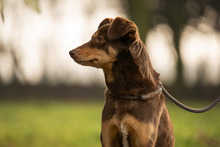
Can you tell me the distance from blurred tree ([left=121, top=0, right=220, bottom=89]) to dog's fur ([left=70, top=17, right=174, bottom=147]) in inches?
472

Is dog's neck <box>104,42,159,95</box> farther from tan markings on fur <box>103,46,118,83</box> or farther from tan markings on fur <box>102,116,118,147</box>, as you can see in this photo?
tan markings on fur <box>102,116,118,147</box>

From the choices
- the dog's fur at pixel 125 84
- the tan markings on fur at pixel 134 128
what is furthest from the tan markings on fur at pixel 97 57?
the tan markings on fur at pixel 134 128

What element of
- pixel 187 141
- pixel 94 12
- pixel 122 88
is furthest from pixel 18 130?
pixel 94 12

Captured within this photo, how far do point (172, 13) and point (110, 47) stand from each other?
14.6 m

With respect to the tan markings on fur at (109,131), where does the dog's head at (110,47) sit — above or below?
above

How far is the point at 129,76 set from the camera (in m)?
2.90

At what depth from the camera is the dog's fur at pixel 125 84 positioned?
2840 millimetres

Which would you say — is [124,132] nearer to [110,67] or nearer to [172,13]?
[110,67]

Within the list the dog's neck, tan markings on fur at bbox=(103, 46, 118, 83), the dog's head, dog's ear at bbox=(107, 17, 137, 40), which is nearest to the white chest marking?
the dog's neck

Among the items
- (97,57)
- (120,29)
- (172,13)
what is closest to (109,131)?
(97,57)

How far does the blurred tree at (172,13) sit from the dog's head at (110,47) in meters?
12.0

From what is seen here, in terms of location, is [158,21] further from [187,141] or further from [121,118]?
[121,118]

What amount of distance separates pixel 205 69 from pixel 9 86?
1140 cm

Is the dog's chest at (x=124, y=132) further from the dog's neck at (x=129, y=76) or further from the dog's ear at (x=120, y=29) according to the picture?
the dog's ear at (x=120, y=29)
